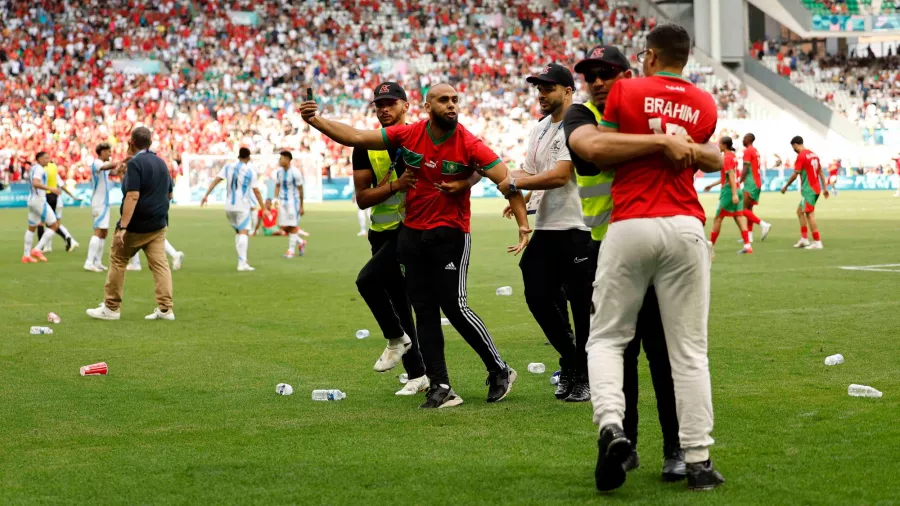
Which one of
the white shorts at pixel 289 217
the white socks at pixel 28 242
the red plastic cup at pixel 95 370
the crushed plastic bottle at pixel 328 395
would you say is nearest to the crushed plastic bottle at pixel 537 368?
the crushed plastic bottle at pixel 328 395

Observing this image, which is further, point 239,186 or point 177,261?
point 239,186

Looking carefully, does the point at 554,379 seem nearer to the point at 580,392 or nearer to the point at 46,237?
the point at 580,392

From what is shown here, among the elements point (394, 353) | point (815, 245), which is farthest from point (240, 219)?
point (394, 353)

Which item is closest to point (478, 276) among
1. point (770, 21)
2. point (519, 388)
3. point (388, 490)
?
point (519, 388)

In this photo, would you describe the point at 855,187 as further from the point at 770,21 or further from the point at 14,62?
the point at 14,62

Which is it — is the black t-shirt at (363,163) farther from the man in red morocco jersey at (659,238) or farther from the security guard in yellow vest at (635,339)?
the man in red morocco jersey at (659,238)

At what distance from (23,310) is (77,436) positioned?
7.96 meters

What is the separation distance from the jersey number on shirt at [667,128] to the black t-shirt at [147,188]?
28.4 ft

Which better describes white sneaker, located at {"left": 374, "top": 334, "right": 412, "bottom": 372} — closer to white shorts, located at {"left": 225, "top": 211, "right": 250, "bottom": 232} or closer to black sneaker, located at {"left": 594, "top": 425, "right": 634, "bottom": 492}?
black sneaker, located at {"left": 594, "top": 425, "right": 634, "bottom": 492}

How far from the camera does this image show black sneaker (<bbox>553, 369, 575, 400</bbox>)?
781cm

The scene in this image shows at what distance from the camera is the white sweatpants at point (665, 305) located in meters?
5.14

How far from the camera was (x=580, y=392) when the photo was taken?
25.3 feet

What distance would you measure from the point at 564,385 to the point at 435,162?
1.75 metres

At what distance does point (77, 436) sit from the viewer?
270 inches
